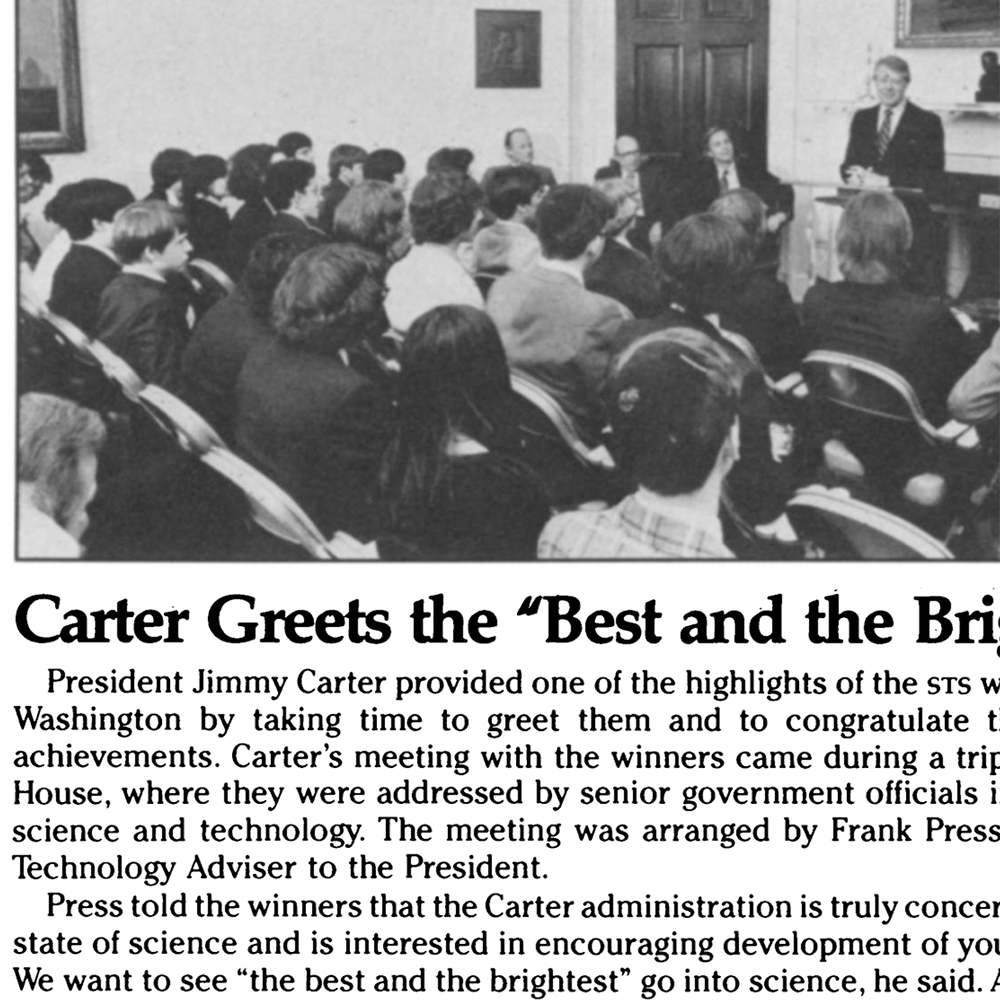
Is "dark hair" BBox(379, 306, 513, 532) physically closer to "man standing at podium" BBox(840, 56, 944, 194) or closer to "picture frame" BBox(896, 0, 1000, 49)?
"man standing at podium" BBox(840, 56, 944, 194)

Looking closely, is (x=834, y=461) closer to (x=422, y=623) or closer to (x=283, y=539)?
(x=422, y=623)

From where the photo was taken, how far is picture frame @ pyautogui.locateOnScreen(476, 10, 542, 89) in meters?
3.69

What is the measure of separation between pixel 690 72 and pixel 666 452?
0.87 metres

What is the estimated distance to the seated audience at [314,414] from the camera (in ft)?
11.8

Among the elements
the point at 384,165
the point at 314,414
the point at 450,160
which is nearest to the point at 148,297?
the point at 314,414

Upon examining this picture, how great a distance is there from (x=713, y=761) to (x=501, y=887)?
0.50m

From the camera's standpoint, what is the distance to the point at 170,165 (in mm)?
3672

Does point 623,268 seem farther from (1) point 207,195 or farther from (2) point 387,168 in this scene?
(1) point 207,195

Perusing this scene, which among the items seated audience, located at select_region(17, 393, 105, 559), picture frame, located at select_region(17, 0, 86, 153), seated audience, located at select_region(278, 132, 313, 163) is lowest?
seated audience, located at select_region(17, 393, 105, 559)

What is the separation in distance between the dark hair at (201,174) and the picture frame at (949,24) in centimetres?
154

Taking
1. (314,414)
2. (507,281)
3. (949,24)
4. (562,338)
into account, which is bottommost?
(314,414)

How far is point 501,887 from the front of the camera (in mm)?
3336

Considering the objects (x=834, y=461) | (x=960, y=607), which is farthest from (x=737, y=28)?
(x=960, y=607)

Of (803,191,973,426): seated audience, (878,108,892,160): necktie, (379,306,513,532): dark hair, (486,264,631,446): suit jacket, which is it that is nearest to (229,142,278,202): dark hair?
(379,306,513,532): dark hair
